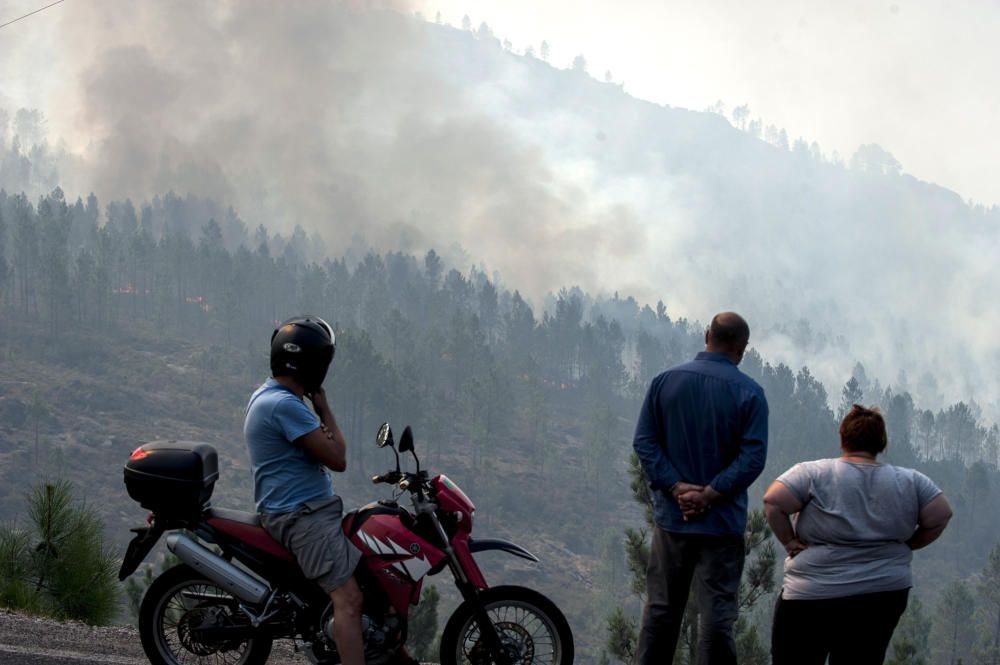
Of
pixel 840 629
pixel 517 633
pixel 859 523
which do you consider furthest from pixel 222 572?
pixel 859 523

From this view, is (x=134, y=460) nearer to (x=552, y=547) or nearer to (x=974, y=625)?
(x=974, y=625)

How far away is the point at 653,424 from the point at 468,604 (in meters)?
1.40

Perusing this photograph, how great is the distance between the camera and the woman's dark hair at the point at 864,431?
4.72 metres

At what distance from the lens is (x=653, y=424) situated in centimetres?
541

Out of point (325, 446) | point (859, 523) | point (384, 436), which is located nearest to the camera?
point (859, 523)

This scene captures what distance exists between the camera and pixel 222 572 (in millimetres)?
5355

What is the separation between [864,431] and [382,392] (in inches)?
4372

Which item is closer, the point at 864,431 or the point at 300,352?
the point at 864,431

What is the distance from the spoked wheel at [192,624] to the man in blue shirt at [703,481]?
2.22 meters

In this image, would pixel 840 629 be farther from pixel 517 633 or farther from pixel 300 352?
pixel 300 352

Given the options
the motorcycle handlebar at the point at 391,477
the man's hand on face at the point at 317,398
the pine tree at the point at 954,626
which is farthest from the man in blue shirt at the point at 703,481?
the pine tree at the point at 954,626

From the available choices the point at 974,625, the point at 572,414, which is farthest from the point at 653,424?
the point at 572,414

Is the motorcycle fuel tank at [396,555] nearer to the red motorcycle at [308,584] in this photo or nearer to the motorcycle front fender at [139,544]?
the red motorcycle at [308,584]

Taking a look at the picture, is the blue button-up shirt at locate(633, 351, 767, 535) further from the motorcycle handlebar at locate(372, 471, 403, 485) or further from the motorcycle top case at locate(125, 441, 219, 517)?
the motorcycle top case at locate(125, 441, 219, 517)
